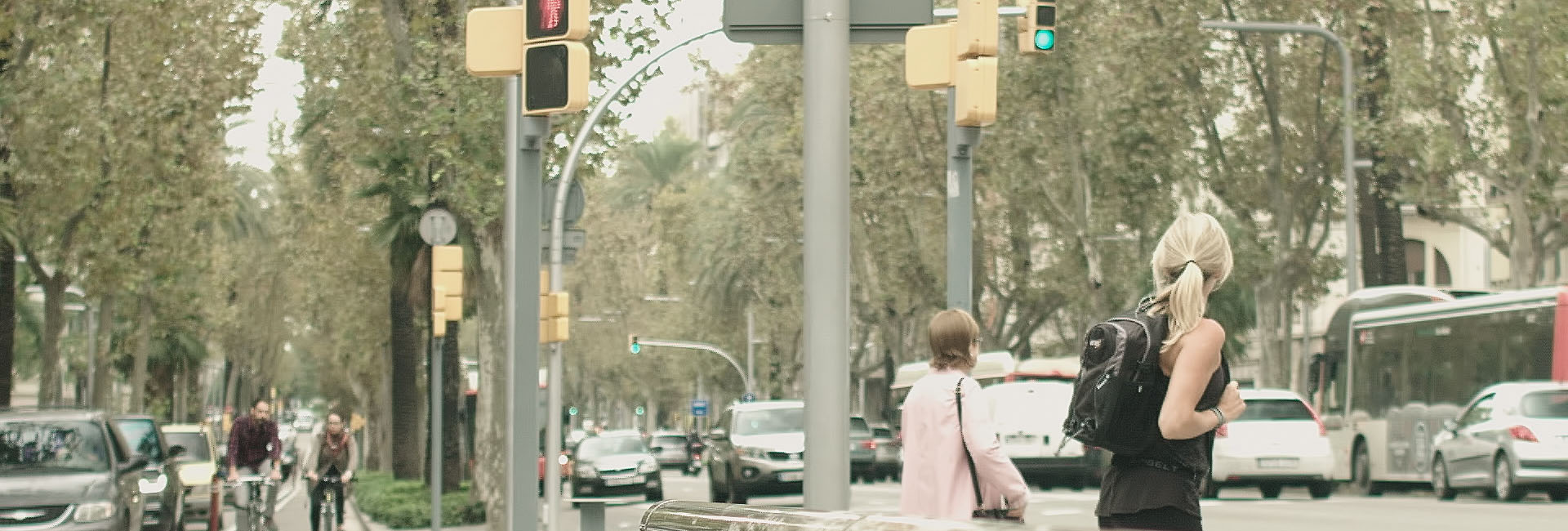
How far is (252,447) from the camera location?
70.2 feet

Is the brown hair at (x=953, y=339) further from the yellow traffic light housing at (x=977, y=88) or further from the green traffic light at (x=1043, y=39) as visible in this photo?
the green traffic light at (x=1043, y=39)

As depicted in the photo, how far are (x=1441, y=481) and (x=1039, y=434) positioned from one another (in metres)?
6.83

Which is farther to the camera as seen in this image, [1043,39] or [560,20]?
[1043,39]

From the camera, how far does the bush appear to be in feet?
85.3

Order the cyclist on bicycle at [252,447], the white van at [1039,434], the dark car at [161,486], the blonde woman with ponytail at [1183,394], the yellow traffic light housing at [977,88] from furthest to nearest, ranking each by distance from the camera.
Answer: the white van at [1039,434] → the cyclist on bicycle at [252,447] → the dark car at [161,486] → the yellow traffic light housing at [977,88] → the blonde woman with ponytail at [1183,394]

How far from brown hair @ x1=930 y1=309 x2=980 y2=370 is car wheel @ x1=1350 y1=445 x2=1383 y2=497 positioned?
2519cm

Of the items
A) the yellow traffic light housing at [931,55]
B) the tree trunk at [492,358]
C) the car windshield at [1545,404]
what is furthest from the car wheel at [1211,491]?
the yellow traffic light housing at [931,55]

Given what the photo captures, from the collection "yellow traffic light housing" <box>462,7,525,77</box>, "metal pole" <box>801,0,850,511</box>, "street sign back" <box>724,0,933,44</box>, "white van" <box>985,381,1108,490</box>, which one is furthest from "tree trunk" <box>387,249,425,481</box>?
"metal pole" <box>801,0,850,511</box>

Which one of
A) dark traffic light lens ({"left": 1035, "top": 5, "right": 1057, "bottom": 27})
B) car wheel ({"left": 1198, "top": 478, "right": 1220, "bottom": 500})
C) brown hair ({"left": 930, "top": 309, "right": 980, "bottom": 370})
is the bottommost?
car wheel ({"left": 1198, "top": 478, "right": 1220, "bottom": 500})

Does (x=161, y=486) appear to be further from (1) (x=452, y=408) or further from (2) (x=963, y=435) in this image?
(1) (x=452, y=408)

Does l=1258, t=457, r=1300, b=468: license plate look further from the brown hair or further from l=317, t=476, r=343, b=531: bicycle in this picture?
the brown hair

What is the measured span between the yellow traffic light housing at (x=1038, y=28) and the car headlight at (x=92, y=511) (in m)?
A: 7.51

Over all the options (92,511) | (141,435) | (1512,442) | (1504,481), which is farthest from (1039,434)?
(92,511)

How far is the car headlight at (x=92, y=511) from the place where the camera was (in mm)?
16312
